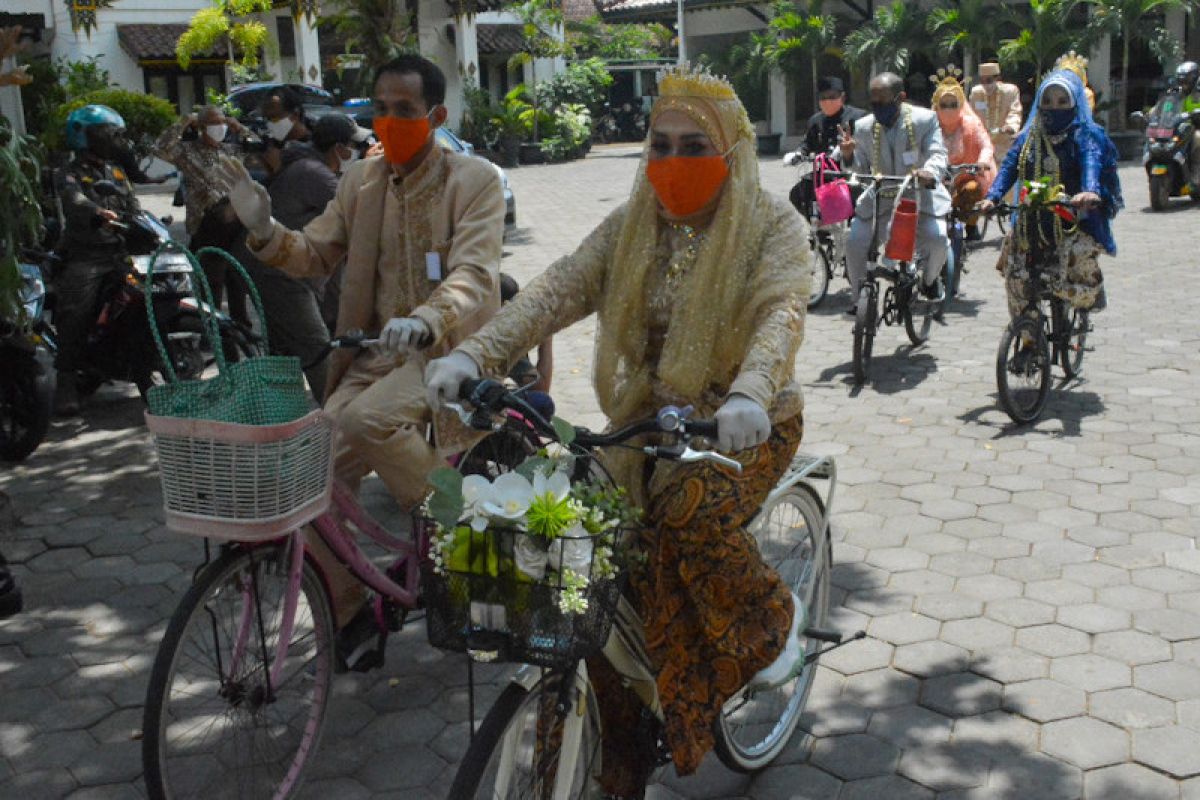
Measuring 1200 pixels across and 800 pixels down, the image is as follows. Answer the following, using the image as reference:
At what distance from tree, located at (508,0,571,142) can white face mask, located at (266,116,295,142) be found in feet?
73.7

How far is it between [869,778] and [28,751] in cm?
258

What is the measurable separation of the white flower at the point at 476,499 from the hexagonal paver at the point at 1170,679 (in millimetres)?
2655

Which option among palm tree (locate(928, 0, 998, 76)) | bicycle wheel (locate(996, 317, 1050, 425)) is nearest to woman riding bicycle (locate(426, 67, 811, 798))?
bicycle wheel (locate(996, 317, 1050, 425))

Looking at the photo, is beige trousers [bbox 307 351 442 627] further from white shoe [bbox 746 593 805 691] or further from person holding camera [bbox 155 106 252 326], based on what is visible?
person holding camera [bbox 155 106 252 326]

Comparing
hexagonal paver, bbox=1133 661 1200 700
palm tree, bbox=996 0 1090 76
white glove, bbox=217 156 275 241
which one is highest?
palm tree, bbox=996 0 1090 76

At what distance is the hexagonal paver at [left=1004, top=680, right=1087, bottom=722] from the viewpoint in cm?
398

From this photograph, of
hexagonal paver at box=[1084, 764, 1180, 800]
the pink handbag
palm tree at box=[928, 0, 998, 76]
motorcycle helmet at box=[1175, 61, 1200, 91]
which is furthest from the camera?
palm tree at box=[928, 0, 998, 76]

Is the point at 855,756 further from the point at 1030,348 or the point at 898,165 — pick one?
the point at 898,165

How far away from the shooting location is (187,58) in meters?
28.0

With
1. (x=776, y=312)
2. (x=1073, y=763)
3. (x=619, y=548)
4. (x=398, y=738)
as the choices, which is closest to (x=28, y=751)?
(x=398, y=738)

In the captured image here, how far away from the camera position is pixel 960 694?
4.14m

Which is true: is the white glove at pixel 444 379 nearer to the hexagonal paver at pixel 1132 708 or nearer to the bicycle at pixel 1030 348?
the hexagonal paver at pixel 1132 708

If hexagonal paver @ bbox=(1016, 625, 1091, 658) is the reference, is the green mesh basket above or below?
above

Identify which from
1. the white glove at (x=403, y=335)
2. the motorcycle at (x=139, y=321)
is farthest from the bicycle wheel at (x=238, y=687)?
the motorcycle at (x=139, y=321)
